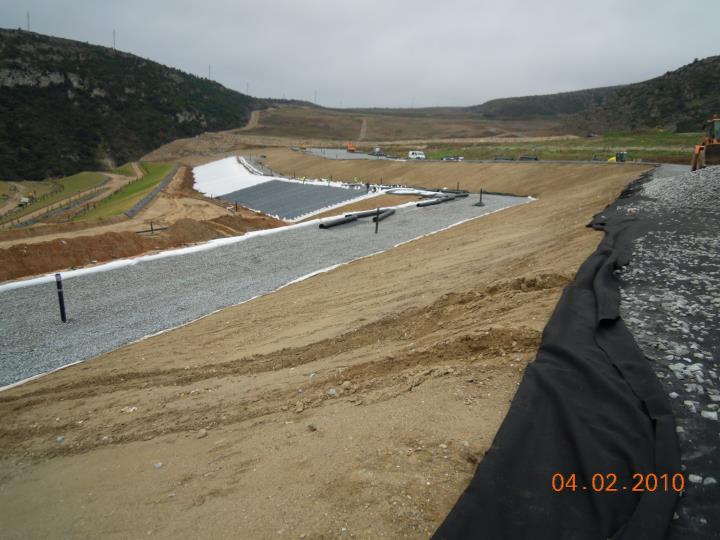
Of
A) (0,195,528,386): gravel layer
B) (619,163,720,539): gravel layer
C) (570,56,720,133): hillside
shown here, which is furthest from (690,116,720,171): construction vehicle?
(570,56,720,133): hillside

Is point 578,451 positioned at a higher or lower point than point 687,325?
lower

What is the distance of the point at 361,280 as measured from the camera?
11.4 meters

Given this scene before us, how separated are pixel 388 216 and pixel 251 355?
45.5 ft

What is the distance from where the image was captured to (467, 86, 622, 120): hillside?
149375 mm

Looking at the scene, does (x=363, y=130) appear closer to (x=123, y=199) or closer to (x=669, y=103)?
(x=669, y=103)

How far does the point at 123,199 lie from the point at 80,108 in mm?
60172

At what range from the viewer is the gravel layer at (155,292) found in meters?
8.73

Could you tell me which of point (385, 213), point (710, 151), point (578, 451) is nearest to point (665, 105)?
point (710, 151)

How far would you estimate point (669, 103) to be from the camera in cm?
6438

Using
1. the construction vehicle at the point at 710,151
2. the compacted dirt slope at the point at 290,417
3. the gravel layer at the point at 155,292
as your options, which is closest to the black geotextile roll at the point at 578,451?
the compacted dirt slope at the point at 290,417
